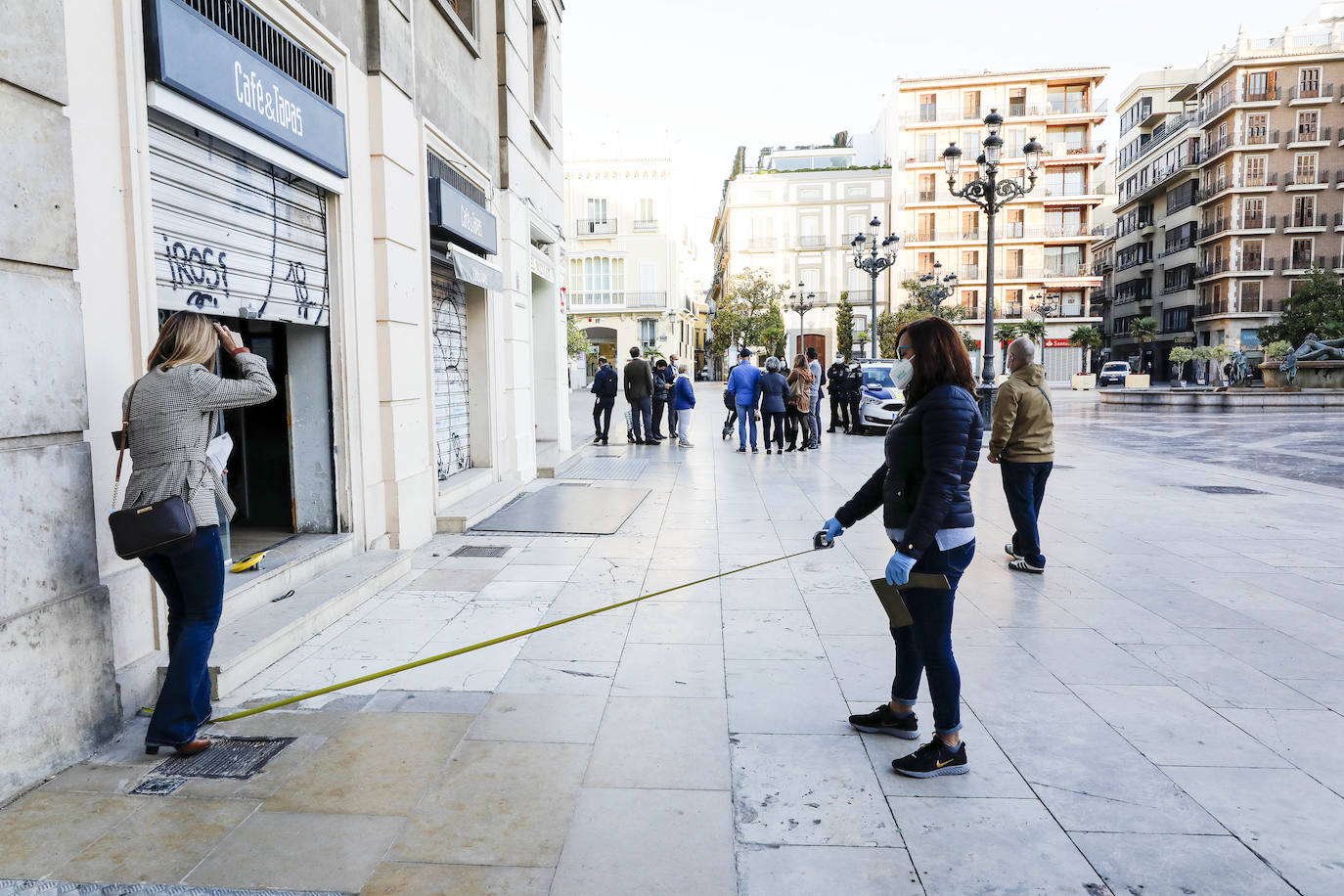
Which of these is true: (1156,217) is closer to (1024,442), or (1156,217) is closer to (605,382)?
(605,382)

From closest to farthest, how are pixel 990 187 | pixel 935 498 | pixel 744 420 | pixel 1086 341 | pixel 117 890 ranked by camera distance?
pixel 117 890 → pixel 935 498 → pixel 744 420 → pixel 990 187 → pixel 1086 341

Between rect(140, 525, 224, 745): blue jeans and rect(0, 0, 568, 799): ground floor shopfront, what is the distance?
354mm

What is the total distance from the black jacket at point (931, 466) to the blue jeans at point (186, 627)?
275 cm

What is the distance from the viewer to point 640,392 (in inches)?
672

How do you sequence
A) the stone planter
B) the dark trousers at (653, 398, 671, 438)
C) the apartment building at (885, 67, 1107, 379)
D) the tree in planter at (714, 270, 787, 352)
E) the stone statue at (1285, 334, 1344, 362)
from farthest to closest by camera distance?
the apartment building at (885, 67, 1107, 379), the tree in planter at (714, 270, 787, 352), the stone statue at (1285, 334, 1344, 362), the stone planter, the dark trousers at (653, 398, 671, 438)

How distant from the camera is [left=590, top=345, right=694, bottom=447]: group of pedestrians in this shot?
16.8m

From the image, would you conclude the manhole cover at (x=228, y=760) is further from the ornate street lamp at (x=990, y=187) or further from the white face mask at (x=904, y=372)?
the ornate street lamp at (x=990, y=187)

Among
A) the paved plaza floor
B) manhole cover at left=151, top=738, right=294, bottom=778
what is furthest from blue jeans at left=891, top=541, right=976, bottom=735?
manhole cover at left=151, top=738, right=294, bottom=778

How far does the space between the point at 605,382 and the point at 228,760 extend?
44.8ft

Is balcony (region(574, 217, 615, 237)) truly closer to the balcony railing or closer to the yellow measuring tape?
the balcony railing

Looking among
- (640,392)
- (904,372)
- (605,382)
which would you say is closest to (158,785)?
(904,372)

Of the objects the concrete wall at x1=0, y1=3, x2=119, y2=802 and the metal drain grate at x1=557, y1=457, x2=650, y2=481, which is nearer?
the concrete wall at x1=0, y1=3, x2=119, y2=802

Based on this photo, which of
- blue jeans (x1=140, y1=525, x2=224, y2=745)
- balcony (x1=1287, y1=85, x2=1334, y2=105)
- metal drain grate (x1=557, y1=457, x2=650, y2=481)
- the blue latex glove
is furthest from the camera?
balcony (x1=1287, y1=85, x2=1334, y2=105)

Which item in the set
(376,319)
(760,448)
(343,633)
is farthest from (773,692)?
(760,448)
